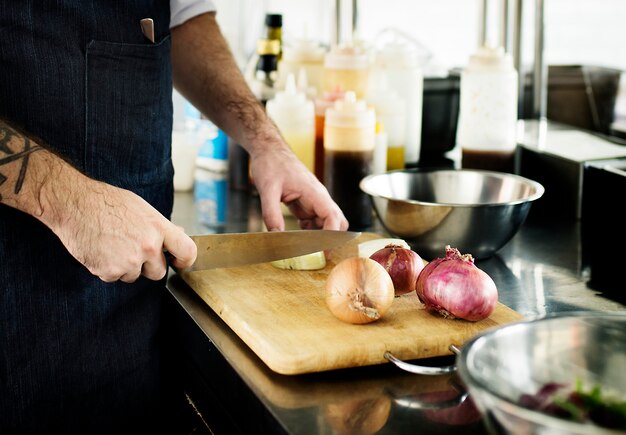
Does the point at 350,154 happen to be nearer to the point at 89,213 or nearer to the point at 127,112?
the point at 127,112

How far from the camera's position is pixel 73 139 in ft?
4.39

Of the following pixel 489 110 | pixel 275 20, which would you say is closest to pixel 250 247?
pixel 489 110

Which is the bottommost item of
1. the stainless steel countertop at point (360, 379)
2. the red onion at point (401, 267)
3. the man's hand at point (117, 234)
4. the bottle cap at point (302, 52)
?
the stainless steel countertop at point (360, 379)

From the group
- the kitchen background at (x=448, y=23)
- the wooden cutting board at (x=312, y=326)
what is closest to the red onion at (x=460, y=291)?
the wooden cutting board at (x=312, y=326)

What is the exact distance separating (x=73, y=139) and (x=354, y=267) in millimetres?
519

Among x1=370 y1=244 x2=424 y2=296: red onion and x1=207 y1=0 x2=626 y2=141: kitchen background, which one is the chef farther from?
x1=207 y1=0 x2=626 y2=141: kitchen background

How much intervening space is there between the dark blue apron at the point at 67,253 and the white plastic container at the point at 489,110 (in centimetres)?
70

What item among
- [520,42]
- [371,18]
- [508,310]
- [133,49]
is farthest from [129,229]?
[371,18]

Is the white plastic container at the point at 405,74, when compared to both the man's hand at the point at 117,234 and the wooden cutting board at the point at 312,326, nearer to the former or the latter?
the wooden cutting board at the point at 312,326

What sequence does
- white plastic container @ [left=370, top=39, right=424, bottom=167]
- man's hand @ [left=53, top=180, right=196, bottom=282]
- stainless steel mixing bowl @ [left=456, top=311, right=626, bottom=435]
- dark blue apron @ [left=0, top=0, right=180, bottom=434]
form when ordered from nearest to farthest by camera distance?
stainless steel mixing bowl @ [left=456, top=311, right=626, bottom=435]
man's hand @ [left=53, top=180, right=196, bottom=282]
dark blue apron @ [left=0, top=0, right=180, bottom=434]
white plastic container @ [left=370, top=39, right=424, bottom=167]

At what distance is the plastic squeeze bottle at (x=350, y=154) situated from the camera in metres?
1.72

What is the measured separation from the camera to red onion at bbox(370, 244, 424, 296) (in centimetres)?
121

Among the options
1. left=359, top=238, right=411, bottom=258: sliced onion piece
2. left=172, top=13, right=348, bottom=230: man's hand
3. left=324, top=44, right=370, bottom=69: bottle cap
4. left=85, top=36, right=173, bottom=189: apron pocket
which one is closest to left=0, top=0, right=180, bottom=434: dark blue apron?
left=85, top=36, right=173, bottom=189: apron pocket

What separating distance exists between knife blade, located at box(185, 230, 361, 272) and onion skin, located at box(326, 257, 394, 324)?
25cm
